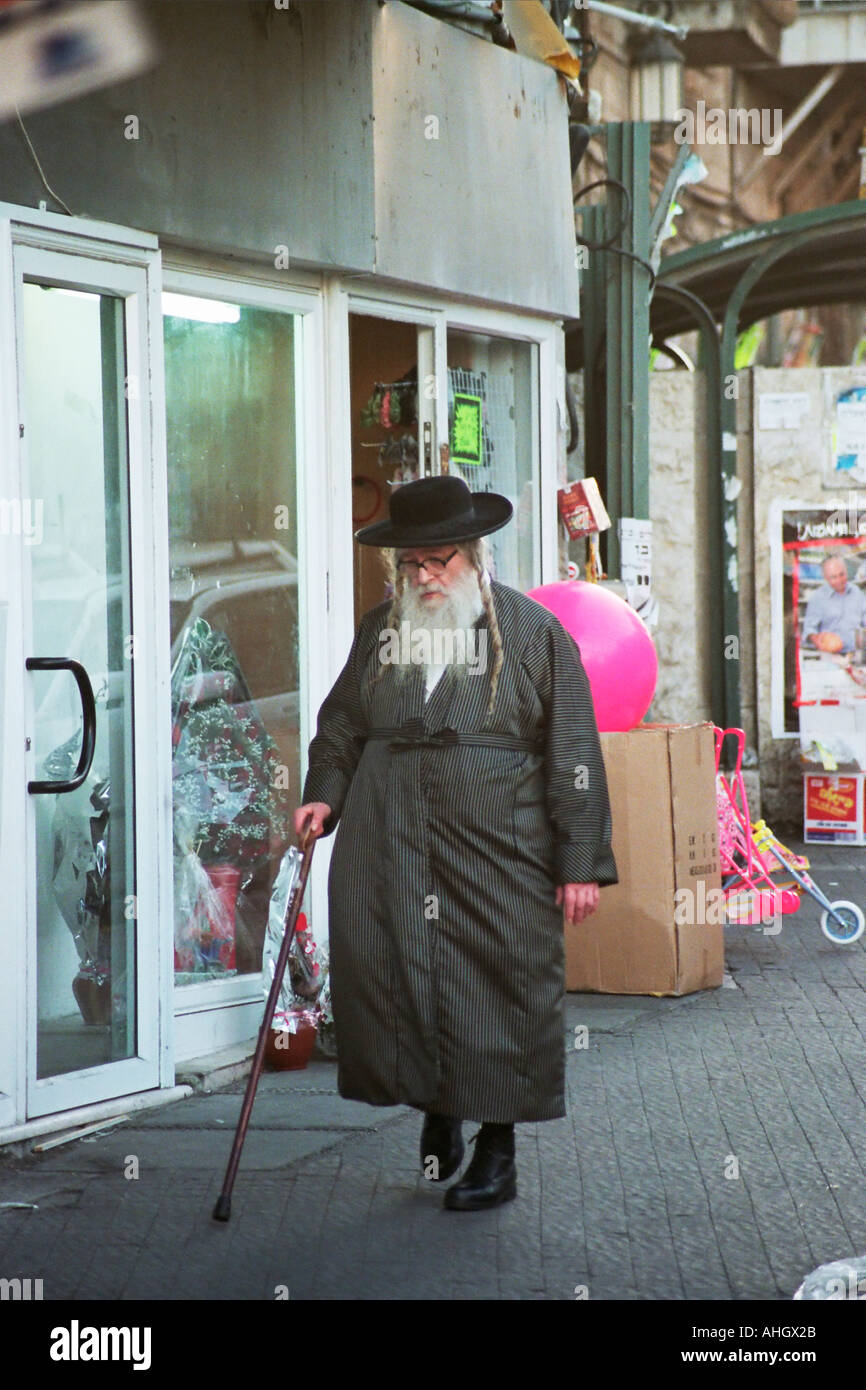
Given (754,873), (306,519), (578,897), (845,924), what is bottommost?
(845,924)

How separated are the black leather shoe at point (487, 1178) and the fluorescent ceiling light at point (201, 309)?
3143 mm

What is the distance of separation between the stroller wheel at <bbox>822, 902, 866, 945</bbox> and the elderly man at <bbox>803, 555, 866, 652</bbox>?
3610 millimetres

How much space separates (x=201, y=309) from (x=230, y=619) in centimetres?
112

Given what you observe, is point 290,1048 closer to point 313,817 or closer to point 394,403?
point 313,817

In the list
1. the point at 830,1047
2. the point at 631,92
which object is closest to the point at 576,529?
the point at 830,1047

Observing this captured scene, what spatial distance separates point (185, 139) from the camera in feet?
20.0

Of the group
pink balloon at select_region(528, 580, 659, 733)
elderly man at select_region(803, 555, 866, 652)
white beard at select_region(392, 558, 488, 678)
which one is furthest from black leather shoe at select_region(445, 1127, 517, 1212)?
elderly man at select_region(803, 555, 866, 652)

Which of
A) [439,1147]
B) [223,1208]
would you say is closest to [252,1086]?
[223,1208]

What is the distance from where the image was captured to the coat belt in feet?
15.7

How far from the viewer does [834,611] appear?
458 inches

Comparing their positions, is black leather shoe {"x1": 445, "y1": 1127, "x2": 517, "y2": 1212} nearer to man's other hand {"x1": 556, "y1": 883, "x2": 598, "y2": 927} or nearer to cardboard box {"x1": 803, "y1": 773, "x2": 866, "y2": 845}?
man's other hand {"x1": 556, "y1": 883, "x2": 598, "y2": 927}

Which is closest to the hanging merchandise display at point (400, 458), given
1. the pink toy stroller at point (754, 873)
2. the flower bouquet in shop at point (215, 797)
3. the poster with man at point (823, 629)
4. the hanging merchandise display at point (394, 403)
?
the hanging merchandise display at point (394, 403)
